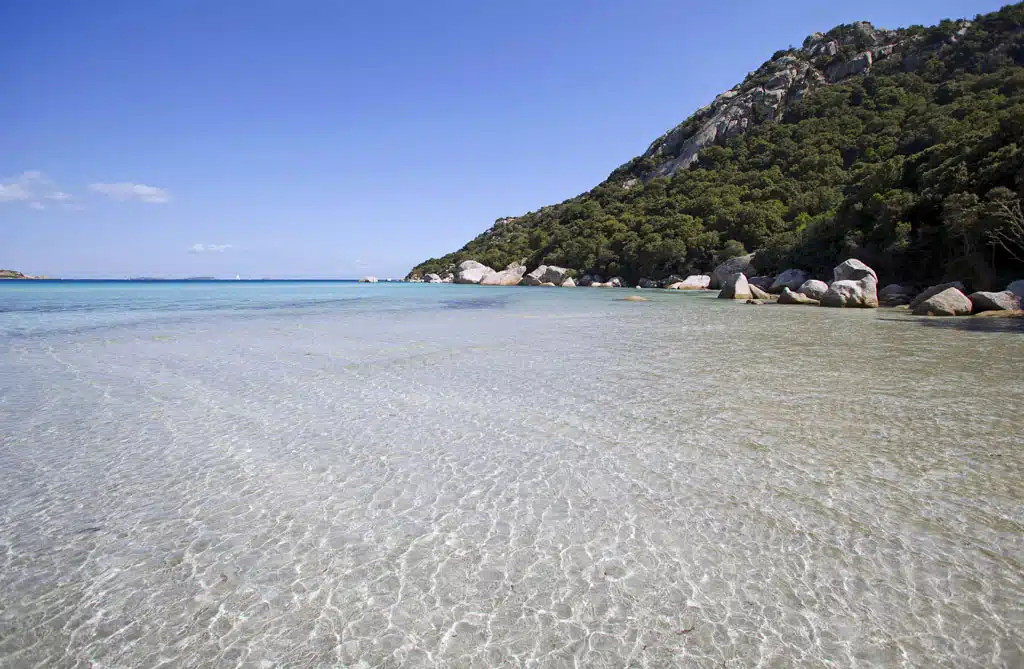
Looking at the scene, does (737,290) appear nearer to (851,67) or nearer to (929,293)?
(929,293)

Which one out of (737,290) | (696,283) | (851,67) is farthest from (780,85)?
(737,290)

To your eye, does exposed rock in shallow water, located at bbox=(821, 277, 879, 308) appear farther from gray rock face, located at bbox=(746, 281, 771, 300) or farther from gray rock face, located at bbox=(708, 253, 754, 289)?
gray rock face, located at bbox=(708, 253, 754, 289)

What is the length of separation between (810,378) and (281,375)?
9.28 meters

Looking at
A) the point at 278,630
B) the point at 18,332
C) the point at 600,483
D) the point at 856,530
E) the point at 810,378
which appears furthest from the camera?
the point at 18,332

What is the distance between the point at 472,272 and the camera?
91.3 m

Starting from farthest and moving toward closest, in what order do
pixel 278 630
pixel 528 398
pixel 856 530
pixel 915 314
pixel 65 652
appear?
1. pixel 915 314
2. pixel 528 398
3. pixel 856 530
4. pixel 278 630
5. pixel 65 652

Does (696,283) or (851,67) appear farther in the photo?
(851,67)

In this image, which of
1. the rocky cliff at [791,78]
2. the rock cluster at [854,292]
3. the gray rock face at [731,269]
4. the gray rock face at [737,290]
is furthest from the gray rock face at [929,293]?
the rocky cliff at [791,78]

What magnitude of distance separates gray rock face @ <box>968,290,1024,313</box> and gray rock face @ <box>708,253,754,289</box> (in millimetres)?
29744

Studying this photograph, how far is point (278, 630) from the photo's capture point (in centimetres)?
258

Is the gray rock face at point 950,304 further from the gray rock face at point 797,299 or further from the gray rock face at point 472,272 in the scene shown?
the gray rock face at point 472,272

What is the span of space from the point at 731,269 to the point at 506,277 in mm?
39869

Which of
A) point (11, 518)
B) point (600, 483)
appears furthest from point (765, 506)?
point (11, 518)

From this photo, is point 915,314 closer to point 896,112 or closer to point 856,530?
point 856,530
